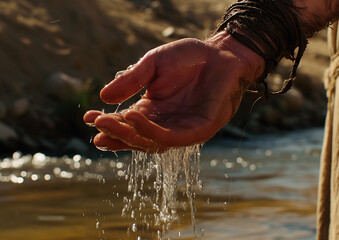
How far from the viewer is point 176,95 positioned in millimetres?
1644

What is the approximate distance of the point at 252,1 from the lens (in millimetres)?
1926

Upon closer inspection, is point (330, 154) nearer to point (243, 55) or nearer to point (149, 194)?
Result: point (243, 55)

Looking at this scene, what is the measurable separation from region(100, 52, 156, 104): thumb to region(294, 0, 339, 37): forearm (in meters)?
0.55

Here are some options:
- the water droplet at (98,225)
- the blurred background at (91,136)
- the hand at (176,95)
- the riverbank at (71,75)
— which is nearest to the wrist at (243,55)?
the hand at (176,95)

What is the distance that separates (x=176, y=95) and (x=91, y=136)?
7.98ft

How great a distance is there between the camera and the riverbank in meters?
9.20

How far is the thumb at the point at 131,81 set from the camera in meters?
1.60

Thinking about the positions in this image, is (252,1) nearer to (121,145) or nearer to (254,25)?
(254,25)

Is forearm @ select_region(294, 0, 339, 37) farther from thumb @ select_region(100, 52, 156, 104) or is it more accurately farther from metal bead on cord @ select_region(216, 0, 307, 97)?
thumb @ select_region(100, 52, 156, 104)

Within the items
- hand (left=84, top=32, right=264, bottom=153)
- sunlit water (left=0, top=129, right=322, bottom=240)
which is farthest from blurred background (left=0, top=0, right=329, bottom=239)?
hand (left=84, top=32, right=264, bottom=153)

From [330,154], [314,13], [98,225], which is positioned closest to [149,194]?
[98,225]

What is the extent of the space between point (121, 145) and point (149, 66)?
21cm

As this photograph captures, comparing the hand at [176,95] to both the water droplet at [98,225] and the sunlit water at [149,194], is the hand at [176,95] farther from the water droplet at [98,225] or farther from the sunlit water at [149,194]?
the water droplet at [98,225]

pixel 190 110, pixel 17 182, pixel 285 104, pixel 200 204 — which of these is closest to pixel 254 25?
pixel 190 110
